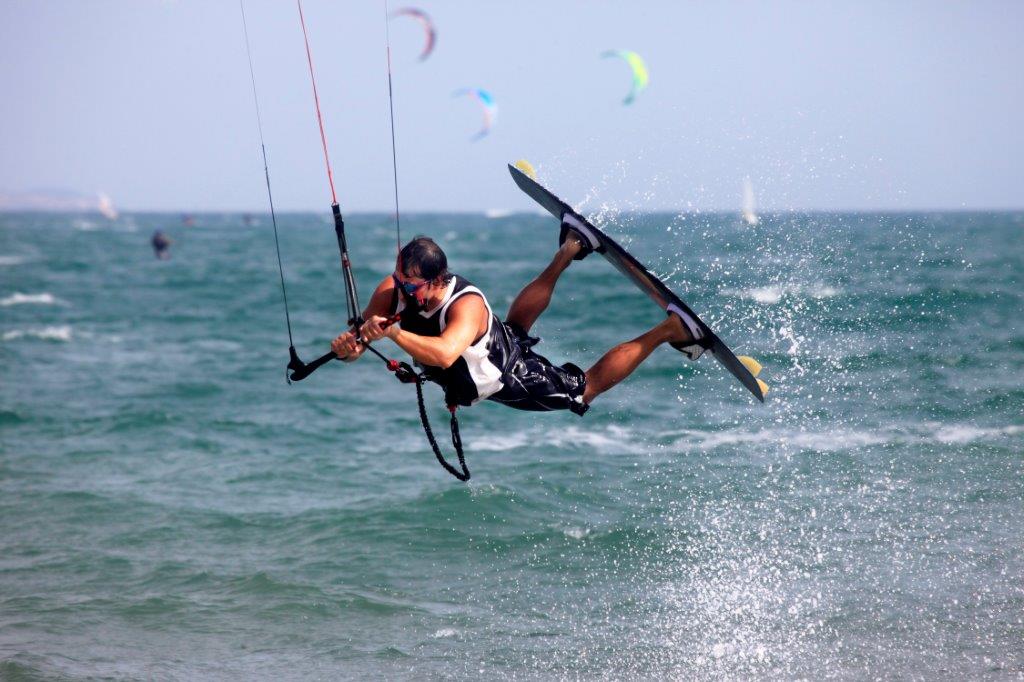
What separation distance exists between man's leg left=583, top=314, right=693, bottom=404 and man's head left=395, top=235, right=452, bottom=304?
1379 mm

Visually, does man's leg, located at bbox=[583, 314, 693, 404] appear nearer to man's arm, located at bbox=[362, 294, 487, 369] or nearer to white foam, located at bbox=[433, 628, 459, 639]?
man's arm, located at bbox=[362, 294, 487, 369]

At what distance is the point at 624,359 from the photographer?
625 cm

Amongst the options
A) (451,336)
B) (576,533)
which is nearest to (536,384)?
(451,336)

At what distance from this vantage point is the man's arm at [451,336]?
16.3ft

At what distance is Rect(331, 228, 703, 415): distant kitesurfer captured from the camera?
5164 millimetres

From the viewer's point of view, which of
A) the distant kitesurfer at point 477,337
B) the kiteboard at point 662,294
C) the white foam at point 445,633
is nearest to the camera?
the distant kitesurfer at point 477,337

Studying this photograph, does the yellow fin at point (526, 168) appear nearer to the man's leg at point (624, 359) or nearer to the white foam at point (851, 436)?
the man's leg at point (624, 359)

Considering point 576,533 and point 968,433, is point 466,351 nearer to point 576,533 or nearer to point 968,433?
point 576,533

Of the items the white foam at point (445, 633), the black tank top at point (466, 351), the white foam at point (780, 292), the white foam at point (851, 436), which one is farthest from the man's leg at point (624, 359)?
the white foam at point (780, 292)

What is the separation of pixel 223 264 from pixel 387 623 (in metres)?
40.9

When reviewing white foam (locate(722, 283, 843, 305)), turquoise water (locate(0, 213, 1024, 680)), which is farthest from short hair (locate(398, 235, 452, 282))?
white foam (locate(722, 283, 843, 305))

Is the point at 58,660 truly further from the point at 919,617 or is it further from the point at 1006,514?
the point at 1006,514

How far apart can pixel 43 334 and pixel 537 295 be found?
59.7 ft

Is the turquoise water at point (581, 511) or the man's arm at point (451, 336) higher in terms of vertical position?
the man's arm at point (451, 336)
